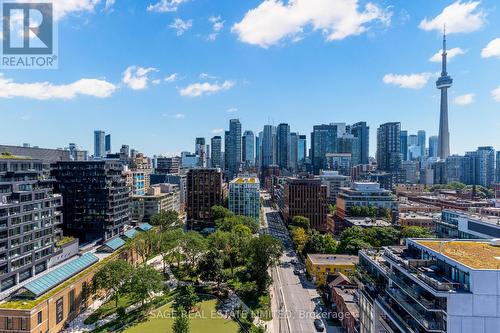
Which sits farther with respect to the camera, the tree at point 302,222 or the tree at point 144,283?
the tree at point 302,222

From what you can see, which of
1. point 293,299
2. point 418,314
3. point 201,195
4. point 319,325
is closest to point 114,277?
point 293,299

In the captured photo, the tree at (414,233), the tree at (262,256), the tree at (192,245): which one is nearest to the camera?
the tree at (262,256)

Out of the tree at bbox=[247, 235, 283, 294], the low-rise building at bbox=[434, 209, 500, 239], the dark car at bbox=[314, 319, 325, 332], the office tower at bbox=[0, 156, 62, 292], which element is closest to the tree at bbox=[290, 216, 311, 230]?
the tree at bbox=[247, 235, 283, 294]

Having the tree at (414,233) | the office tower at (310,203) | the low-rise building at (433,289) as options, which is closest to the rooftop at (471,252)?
the low-rise building at (433,289)

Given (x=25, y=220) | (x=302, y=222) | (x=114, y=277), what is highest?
(x=25, y=220)

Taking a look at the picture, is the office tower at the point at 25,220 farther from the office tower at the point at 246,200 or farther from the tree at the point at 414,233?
the tree at the point at 414,233

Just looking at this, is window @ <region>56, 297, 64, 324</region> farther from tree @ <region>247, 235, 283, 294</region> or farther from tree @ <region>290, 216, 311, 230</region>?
tree @ <region>290, 216, 311, 230</region>

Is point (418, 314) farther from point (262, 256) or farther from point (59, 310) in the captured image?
point (59, 310)
